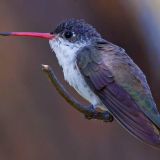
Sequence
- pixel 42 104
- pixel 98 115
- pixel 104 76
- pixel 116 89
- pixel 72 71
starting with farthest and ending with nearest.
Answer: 1. pixel 42 104
2. pixel 72 71
3. pixel 104 76
4. pixel 116 89
5. pixel 98 115

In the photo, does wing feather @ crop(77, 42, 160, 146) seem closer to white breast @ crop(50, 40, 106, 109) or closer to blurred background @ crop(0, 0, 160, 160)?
white breast @ crop(50, 40, 106, 109)

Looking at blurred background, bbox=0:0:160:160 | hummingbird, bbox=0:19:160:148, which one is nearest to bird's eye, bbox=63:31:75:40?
hummingbird, bbox=0:19:160:148

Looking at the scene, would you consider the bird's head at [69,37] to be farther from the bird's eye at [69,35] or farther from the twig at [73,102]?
the twig at [73,102]

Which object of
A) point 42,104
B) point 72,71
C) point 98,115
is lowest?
point 42,104

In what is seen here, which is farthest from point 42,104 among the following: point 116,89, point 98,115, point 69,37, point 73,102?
point 73,102

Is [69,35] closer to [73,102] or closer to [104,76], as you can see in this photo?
[104,76]

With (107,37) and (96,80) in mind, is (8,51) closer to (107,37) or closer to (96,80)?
(107,37)

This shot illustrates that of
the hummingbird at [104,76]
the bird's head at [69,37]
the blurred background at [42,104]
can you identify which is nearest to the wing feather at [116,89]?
the hummingbird at [104,76]

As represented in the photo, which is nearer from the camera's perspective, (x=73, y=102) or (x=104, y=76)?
(x=73, y=102)
